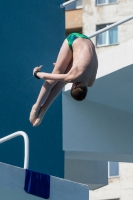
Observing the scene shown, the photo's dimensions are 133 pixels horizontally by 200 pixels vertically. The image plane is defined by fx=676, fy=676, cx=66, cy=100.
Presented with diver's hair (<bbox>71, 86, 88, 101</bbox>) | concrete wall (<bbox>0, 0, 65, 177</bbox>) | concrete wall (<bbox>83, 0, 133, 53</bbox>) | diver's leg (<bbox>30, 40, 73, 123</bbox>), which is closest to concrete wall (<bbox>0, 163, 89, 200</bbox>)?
diver's leg (<bbox>30, 40, 73, 123</bbox>)

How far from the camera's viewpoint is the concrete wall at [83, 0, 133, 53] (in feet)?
99.7

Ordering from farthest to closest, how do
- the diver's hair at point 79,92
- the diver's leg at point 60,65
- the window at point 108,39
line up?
the window at point 108,39, the diver's leg at point 60,65, the diver's hair at point 79,92

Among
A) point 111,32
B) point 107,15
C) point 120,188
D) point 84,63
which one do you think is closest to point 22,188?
point 84,63

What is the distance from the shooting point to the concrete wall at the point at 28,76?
33.5 feet

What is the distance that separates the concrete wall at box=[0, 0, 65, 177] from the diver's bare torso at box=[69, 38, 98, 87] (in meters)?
2.47

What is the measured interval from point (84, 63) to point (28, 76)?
2930mm

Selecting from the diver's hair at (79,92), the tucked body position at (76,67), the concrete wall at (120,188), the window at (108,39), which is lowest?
the concrete wall at (120,188)

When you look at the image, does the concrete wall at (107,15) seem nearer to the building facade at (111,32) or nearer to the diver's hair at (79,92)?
the building facade at (111,32)

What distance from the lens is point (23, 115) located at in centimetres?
1041

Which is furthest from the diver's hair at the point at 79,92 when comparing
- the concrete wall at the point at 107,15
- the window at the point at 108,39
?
the window at the point at 108,39

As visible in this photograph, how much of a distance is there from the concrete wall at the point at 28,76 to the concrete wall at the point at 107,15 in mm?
19123

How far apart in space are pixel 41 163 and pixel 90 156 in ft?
6.03

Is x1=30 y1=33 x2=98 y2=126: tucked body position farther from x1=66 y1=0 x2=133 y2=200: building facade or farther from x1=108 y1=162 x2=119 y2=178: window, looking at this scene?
x1=108 y1=162 x2=119 y2=178: window

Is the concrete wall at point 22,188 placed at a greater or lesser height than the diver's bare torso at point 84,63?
lesser
